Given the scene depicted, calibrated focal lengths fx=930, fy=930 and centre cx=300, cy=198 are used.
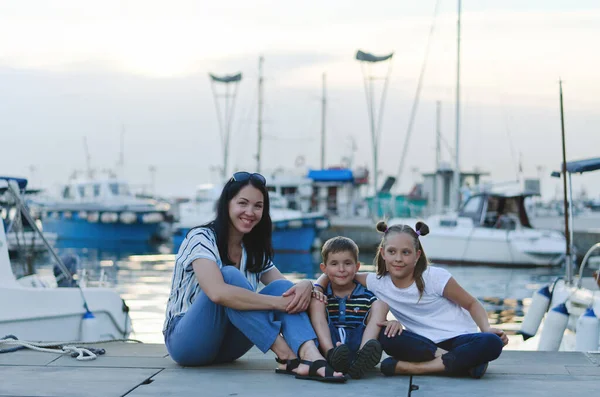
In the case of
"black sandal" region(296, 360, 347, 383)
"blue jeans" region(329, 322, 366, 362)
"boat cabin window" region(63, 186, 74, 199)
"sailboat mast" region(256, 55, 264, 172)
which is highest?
"sailboat mast" region(256, 55, 264, 172)

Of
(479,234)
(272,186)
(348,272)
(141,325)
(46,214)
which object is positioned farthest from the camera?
(46,214)

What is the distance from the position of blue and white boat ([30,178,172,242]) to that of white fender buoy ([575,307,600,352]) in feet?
176

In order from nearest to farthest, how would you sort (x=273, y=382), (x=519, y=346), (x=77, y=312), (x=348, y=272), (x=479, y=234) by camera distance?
(x=273, y=382), (x=348, y=272), (x=77, y=312), (x=519, y=346), (x=479, y=234)

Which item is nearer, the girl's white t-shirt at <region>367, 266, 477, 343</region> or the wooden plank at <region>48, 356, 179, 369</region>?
the girl's white t-shirt at <region>367, 266, 477, 343</region>

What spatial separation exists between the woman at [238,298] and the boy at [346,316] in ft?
0.31

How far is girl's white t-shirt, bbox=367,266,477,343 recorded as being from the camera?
583 centimetres

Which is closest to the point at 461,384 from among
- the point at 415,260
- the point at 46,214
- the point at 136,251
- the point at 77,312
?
the point at 415,260

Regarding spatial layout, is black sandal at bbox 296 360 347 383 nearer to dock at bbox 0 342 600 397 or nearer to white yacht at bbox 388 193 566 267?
dock at bbox 0 342 600 397

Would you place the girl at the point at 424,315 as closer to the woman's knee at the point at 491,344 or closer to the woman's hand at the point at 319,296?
the woman's knee at the point at 491,344

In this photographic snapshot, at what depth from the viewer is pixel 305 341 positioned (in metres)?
5.44

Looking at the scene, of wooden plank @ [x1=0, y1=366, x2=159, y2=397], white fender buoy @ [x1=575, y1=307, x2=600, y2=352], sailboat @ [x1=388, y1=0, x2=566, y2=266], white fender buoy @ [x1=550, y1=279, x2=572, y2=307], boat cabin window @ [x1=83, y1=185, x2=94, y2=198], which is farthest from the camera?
boat cabin window @ [x1=83, y1=185, x2=94, y2=198]

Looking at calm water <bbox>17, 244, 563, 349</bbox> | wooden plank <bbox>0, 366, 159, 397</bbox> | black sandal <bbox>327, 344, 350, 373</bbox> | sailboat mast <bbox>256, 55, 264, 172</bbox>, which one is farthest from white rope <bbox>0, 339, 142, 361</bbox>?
sailboat mast <bbox>256, 55, 264, 172</bbox>

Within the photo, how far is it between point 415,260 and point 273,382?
3.92 ft

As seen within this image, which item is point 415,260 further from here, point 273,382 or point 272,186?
point 272,186
